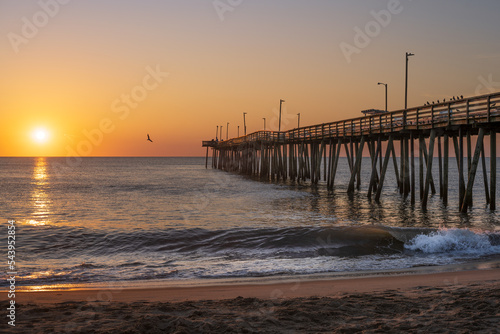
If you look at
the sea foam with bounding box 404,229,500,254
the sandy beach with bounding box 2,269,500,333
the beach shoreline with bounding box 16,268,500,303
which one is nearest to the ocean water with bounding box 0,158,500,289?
the sea foam with bounding box 404,229,500,254

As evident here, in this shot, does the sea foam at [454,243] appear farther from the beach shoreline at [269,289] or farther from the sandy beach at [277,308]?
the sandy beach at [277,308]

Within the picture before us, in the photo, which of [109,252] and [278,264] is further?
[109,252]

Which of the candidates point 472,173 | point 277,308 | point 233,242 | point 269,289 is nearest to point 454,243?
point 233,242

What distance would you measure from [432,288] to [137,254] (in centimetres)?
750

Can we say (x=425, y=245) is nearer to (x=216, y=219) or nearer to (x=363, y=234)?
(x=363, y=234)

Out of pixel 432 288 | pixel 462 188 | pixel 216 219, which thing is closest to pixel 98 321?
pixel 432 288

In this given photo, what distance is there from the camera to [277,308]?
607cm

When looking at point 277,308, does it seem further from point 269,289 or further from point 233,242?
point 233,242

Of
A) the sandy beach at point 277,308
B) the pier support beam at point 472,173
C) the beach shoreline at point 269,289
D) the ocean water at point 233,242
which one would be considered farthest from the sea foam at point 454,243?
the pier support beam at point 472,173

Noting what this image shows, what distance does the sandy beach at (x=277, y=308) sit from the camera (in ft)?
17.3

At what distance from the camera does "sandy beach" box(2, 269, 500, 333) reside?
527 cm

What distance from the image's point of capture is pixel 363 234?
13320 millimetres

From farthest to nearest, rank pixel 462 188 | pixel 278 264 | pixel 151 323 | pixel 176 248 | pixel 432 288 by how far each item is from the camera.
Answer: pixel 462 188, pixel 176 248, pixel 278 264, pixel 432 288, pixel 151 323

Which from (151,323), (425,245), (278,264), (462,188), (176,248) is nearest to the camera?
(151,323)
